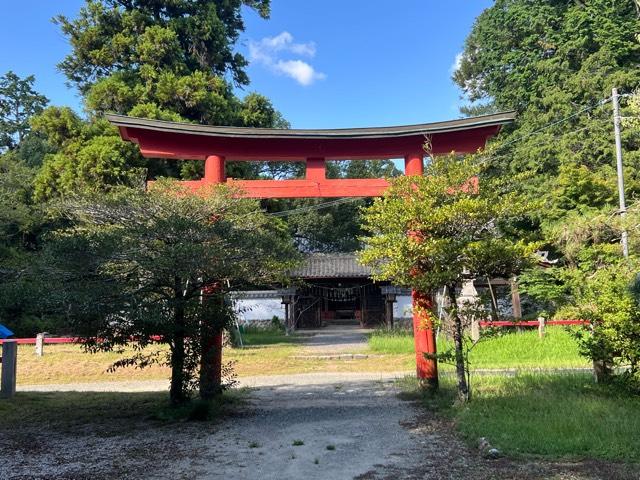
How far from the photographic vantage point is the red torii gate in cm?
992

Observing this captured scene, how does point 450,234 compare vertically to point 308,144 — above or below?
below

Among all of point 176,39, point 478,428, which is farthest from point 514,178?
point 176,39

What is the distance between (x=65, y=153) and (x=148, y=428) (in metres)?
14.4

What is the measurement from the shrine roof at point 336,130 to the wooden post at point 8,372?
480 centimetres

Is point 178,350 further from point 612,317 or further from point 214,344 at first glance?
point 612,317

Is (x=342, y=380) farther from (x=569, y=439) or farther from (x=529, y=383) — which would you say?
(x=569, y=439)

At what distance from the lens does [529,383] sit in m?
9.36

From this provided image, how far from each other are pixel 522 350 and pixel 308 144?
8864 mm

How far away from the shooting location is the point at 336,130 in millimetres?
10102

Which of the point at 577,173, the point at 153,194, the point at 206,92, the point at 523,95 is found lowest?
the point at 153,194

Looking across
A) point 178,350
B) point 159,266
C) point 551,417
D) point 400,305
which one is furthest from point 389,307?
point 159,266

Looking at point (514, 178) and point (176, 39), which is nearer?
point (514, 178)

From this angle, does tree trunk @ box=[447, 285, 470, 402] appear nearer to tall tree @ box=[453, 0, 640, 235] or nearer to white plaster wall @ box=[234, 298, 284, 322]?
tall tree @ box=[453, 0, 640, 235]

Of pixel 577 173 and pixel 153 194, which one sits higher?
pixel 577 173
